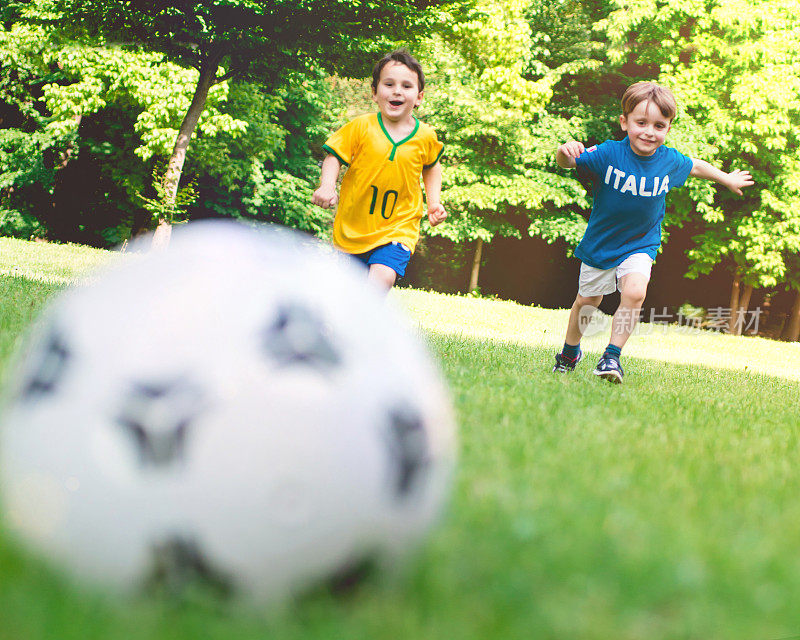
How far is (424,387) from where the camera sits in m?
2.08

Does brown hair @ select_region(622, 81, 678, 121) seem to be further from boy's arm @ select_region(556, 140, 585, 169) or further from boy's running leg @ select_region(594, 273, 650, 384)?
boy's running leg @ select_region(594, 273, 650, 384)

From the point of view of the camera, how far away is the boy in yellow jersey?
5.88 m

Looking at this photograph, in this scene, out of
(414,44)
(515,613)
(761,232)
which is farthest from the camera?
(761,232)

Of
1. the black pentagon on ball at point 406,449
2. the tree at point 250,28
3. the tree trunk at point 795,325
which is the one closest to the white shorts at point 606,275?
the black pentagon on ball at point 406,449

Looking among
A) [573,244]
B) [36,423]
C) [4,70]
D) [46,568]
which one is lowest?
[46,568]

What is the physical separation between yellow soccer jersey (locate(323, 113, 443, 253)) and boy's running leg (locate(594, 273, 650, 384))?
70.9 inches

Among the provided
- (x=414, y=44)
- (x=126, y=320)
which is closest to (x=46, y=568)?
(x=126, y=320)

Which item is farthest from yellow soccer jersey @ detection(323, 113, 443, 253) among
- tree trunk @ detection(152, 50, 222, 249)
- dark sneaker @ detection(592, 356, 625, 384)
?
tree trunk @ detection(152, 50, 222, 249)

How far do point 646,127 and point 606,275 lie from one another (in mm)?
1237

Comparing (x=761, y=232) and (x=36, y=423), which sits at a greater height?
(x=761, y=232)

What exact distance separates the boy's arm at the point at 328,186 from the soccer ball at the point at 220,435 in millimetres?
3143

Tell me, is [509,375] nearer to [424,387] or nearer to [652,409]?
[652,409]

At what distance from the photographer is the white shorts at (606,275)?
6.53m

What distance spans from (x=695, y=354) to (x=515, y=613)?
1183cm
